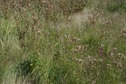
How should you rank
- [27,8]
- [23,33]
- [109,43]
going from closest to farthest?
[23,33], [109,43], [27,8]

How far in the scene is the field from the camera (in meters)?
3.99

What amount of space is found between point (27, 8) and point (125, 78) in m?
2.40

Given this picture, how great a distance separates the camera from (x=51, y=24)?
5500 mm

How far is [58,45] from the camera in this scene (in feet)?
15.2

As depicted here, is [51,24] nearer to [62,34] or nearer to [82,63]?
[62,34]

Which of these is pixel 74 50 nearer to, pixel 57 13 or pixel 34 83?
pixel 34 83

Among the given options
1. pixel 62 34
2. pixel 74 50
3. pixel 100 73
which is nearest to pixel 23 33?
pixel 62 34

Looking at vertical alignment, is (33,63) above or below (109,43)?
above

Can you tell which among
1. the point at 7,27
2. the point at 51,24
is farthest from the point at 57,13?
the point at 7,27

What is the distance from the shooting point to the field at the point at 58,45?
399 cm

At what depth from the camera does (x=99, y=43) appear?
5.26 m

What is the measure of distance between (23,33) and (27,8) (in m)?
1.08

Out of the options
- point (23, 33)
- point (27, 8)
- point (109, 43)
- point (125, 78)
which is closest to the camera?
point (125, 78)

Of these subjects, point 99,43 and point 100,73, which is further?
point 99,43
